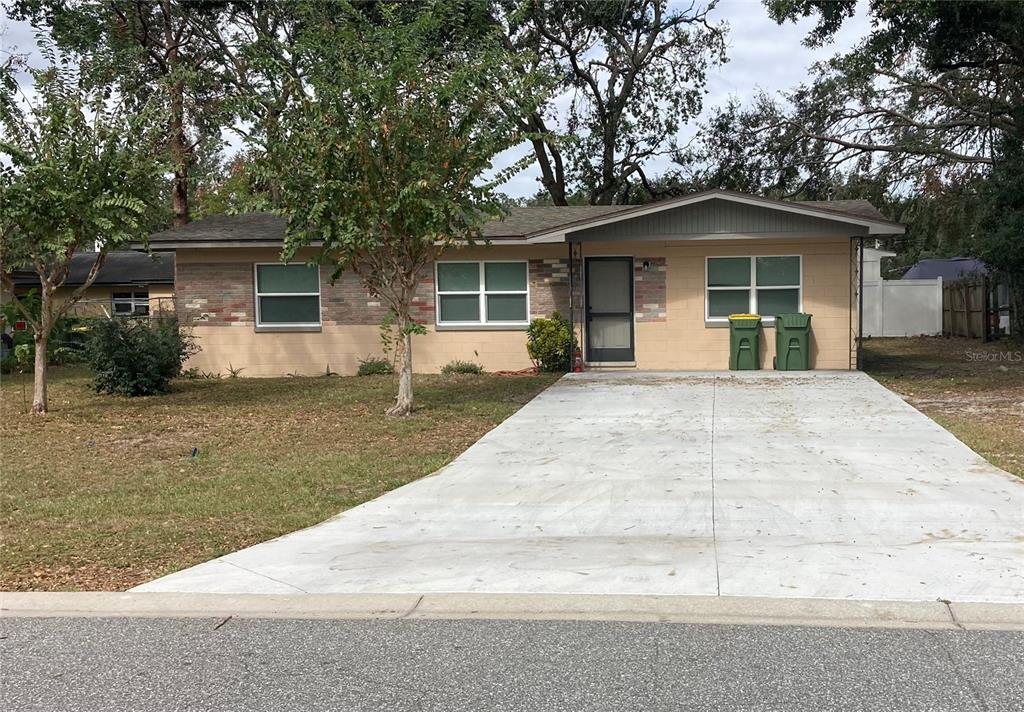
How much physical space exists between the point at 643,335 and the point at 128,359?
9.34 m

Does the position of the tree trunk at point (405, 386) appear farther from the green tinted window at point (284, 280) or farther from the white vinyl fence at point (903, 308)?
the white vinyl fence at point (903, 308)

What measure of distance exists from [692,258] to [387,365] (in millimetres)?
6385

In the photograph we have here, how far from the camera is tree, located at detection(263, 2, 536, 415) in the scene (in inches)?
462

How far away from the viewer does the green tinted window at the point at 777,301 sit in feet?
57.4

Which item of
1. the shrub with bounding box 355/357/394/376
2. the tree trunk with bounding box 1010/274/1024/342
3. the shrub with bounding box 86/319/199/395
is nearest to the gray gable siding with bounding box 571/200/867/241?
the shrub with bounding box 355/357/394/376

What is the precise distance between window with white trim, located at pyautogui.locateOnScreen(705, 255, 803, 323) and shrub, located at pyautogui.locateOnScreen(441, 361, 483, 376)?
4.61 meters

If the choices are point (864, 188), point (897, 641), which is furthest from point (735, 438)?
point (864, 188)

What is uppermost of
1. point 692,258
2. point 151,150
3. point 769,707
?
point 151,150

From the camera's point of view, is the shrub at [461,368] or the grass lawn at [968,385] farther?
the shrub at [461,368]

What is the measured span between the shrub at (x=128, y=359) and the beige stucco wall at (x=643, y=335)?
302cm

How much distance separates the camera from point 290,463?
9.62 m

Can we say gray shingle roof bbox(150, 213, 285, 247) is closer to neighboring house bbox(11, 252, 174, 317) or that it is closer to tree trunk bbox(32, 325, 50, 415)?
tree trunk bbox(32, 325, 50, 415)

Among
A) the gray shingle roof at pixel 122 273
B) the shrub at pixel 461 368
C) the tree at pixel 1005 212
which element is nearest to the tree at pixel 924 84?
the tree at pixel 1005 212

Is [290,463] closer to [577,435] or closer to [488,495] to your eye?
[488,495]
